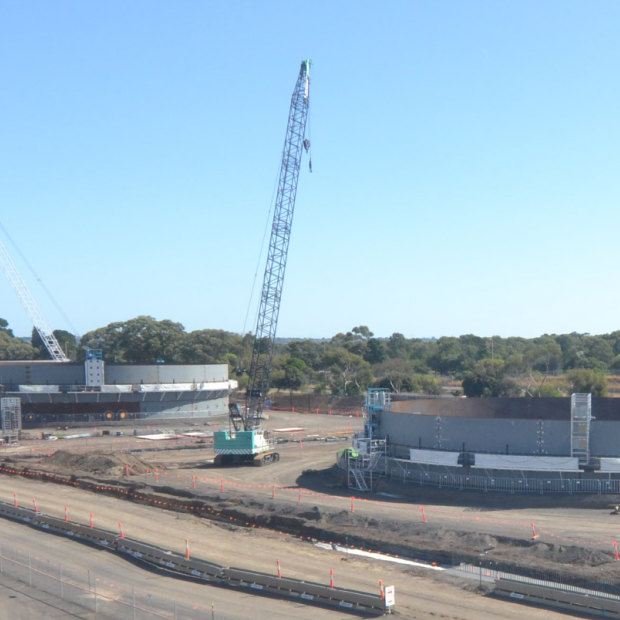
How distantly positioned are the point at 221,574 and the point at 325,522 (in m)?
9.02

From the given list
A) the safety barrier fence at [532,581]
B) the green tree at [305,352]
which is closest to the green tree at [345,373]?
the green tree at [305,352]

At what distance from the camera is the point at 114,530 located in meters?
34.6

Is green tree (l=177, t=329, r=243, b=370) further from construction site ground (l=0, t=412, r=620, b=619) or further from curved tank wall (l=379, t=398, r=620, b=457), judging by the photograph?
curved tank wall (l=379, t=398, r=620, b=457)

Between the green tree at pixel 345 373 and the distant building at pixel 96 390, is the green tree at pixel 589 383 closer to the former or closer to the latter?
the green tree at pixel 345 373

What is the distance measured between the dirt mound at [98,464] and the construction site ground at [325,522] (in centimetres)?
11

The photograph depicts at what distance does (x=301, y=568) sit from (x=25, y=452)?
44926 mm

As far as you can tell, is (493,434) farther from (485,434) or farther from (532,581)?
(532,581)

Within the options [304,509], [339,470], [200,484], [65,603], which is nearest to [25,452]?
[200,484]

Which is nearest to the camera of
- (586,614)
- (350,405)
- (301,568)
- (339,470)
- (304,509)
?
(586,614)

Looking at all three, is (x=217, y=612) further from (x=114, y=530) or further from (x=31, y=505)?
(x=31, y=505)

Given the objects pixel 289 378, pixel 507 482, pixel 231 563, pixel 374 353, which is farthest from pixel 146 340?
pixel 231 563

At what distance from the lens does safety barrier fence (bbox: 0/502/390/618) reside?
23.0 metres

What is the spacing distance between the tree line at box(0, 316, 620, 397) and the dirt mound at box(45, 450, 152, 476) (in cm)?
3558

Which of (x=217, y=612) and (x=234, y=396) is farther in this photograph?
(x=234, y=396)
